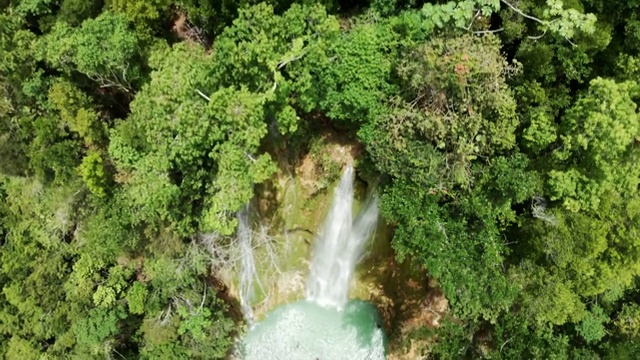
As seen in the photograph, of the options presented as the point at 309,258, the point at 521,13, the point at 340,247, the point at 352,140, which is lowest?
the point at 309,258

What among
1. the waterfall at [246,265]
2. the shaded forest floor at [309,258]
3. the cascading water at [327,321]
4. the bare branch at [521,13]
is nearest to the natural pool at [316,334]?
the cascading water at [327,321]

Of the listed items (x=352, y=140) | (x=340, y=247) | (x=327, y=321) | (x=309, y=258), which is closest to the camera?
(x=352, y=140)

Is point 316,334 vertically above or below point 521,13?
below

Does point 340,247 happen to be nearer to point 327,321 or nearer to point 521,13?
point 327,321

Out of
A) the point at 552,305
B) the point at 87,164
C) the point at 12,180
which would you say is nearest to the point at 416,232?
the point at 552,305

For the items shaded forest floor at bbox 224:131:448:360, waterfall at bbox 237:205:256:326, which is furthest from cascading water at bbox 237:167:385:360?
waterfall at bbox 237:205:256:326

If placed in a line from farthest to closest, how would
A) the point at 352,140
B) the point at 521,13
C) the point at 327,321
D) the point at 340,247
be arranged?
the point at 327,321, the point at 340,247, the point at 352,140, the point at 521,13

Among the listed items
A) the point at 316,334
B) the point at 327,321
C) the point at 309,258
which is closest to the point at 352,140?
the point at 309,258
